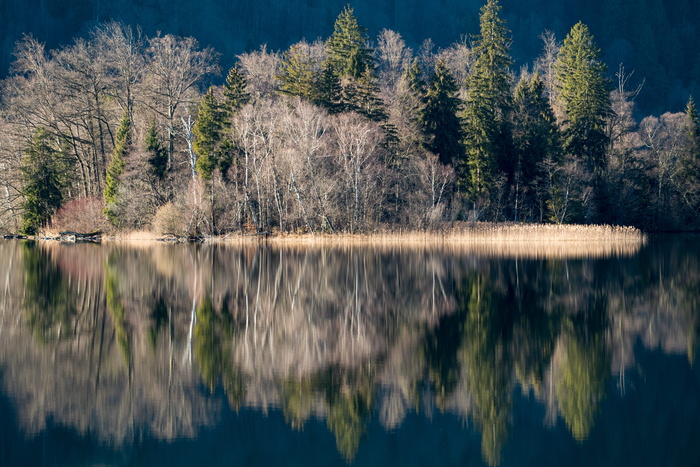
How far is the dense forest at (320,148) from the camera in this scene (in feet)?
187

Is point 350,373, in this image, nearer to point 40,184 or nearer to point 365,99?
point 365,99

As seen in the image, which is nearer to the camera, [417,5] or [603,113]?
[603,113]

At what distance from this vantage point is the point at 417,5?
16075cm

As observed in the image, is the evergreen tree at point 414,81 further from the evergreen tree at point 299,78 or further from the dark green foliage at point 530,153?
the dark green foliage at point 530,153

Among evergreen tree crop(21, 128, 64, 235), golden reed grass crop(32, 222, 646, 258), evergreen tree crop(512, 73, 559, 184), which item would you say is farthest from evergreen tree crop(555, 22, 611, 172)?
evergreen tree crop(21, 128, 64, 235)

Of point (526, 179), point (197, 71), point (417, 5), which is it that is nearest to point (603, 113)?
point (526, 179)

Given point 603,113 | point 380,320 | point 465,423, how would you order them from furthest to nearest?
point 603,113 → point 380,320 → point 465,423

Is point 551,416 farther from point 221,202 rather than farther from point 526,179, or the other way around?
point 526,179

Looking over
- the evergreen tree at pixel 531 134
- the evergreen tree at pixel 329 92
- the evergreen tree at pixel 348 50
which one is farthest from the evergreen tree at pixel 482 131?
the evergreen tree at pixel 329 92

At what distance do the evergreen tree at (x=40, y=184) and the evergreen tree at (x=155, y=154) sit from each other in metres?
10.8

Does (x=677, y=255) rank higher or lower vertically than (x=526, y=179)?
lower

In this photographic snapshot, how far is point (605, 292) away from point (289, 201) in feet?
116

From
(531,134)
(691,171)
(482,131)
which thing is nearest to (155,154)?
(482,131)

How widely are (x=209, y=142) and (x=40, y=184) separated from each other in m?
16.6
